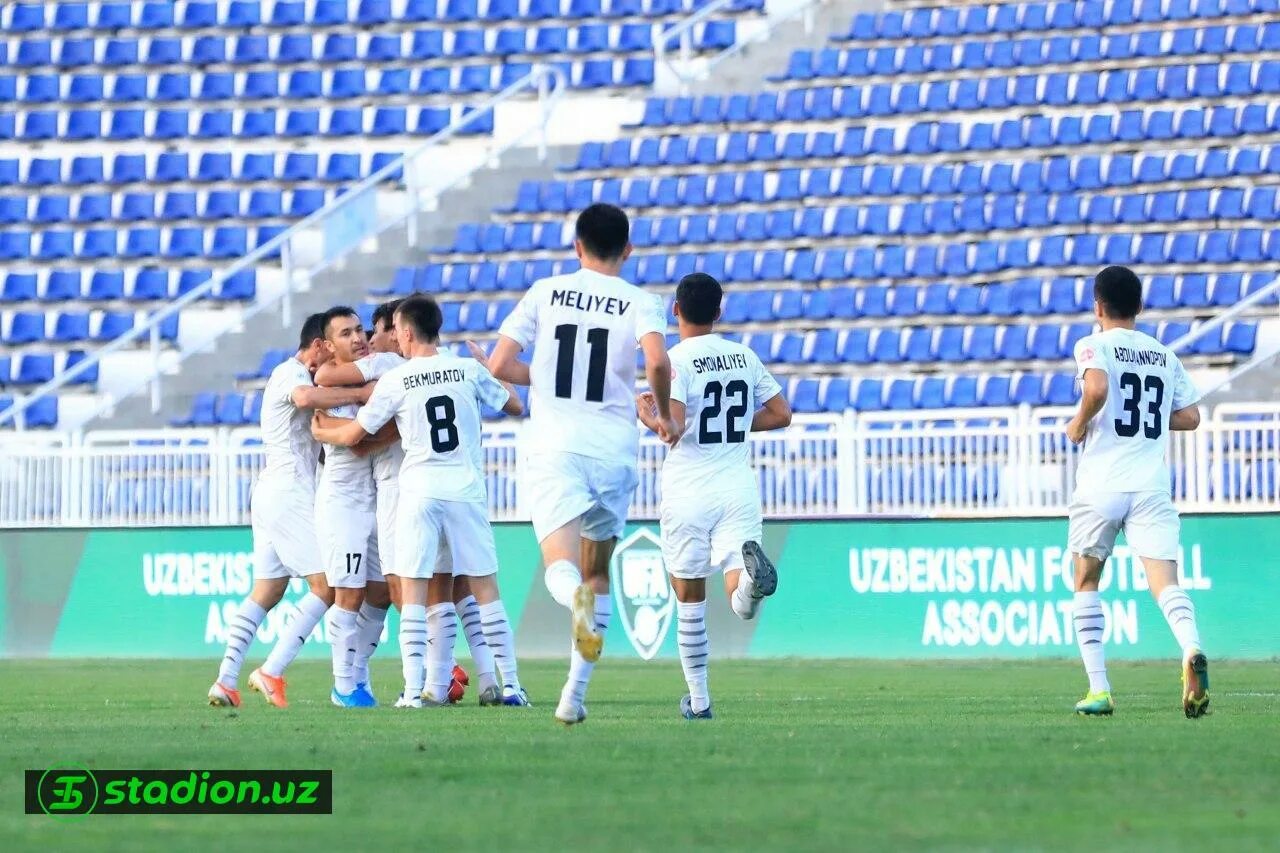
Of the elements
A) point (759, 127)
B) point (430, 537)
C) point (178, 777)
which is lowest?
point (178, 777)

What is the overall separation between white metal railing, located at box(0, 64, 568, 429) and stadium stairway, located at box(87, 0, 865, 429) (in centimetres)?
13

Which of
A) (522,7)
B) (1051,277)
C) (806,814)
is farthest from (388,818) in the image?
(522,7)

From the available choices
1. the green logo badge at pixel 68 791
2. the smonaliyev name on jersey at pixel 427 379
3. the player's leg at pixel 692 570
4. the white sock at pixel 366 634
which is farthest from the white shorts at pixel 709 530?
the green logo badge at pixel 68 791

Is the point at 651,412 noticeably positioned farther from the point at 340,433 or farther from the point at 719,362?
the point at 340,433

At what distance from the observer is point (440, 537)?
1077 centimetres

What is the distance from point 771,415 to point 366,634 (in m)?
2.85

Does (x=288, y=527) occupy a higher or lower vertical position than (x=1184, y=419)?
lower

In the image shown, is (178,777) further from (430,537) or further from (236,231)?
(236,231)

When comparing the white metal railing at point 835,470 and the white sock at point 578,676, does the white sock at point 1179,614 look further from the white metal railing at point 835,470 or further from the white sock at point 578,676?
the white metal railing at point 835,470

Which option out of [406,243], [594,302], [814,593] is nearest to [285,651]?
[594,302]

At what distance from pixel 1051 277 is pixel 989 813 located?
54.1 feet

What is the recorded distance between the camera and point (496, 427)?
64.2 feet

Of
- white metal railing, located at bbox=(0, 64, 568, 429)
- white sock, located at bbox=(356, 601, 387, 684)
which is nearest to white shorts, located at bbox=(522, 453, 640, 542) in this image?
white sock, located at bbox=(356, 601, 387, 684)

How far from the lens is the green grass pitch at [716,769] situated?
5586 millimetres
